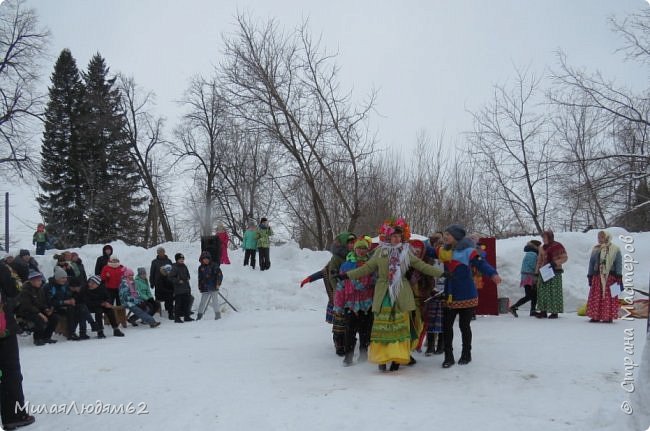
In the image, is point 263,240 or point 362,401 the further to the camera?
point 263,240

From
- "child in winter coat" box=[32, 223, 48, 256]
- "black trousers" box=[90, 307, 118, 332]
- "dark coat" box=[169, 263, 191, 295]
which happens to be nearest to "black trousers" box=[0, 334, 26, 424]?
"black trousers" box=[90, 307, 118, 332]

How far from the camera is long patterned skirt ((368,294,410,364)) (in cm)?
670

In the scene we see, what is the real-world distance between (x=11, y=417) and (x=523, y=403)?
534cm

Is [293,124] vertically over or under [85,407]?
over

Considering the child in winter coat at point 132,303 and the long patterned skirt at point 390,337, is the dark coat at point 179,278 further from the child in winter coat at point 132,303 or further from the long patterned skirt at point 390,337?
the long patterned skirt at point 390,337

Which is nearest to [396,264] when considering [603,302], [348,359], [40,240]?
[348,359]

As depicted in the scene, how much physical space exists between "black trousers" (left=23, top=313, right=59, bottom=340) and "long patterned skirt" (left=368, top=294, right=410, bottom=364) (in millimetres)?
6880

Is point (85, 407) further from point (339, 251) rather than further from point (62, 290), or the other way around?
point (62, 290)

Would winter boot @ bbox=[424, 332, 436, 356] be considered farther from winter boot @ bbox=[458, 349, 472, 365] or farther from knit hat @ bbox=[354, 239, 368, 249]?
knit hat @ bbox=[354, 239, 368, 249]

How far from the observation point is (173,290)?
13.3 m

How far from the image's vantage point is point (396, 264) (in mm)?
6930

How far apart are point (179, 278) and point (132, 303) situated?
121 centimetres

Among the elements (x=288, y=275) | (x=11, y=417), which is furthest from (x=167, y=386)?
(x=288, y=275)

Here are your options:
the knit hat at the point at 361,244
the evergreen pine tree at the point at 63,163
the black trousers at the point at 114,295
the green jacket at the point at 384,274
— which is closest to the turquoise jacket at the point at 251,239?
the black trousers at the point at 114,295
